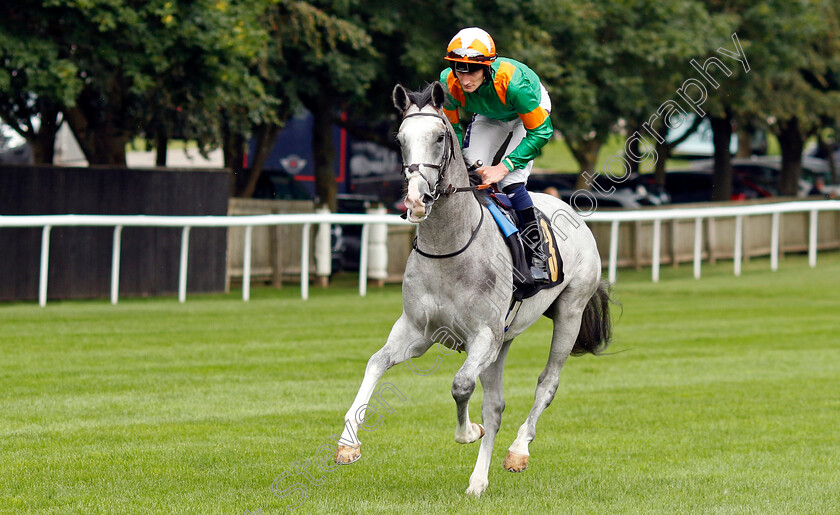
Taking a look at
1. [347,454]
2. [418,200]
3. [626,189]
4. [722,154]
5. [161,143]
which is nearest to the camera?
[418,200]

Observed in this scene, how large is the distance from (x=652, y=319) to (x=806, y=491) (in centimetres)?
831

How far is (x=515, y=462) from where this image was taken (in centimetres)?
616

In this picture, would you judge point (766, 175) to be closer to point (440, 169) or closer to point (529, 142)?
point (529, 142)

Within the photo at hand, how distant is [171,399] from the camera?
29.1 feet

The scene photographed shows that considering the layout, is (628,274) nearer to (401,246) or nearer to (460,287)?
(401,246)

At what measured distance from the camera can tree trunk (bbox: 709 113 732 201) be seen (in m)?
29.9

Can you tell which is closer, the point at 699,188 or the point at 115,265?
the point at 115,265

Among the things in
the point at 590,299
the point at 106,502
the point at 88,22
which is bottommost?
the point at 106,502

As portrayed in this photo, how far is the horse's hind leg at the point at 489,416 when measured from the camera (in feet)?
20.0

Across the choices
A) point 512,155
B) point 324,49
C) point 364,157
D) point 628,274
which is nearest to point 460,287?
point 512,155

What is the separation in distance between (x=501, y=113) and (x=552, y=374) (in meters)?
1.60

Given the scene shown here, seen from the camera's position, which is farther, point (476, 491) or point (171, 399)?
point (171, 399)

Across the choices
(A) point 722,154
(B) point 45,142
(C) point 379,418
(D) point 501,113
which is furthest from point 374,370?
(A) point 722,154

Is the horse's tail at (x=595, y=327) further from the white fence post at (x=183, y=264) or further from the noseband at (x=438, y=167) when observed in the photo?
the white fence post at (x=183, y=264)
